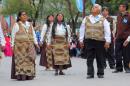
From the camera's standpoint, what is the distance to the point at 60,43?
15938mm

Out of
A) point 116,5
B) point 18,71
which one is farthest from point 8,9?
point 18,71

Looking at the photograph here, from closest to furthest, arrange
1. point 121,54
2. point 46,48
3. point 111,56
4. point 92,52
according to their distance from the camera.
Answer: point 92,52 → point 121,54 → point 111,56 → point 46,48

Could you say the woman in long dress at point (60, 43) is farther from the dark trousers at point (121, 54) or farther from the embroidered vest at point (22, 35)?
the embroidered vest at point (22, 35)

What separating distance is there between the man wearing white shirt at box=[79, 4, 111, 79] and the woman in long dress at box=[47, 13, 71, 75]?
6.23ft

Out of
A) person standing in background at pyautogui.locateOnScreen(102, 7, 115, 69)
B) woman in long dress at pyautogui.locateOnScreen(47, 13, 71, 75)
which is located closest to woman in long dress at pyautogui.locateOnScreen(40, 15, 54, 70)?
woman in long dress at pyautogui.locateOnScreen(47, 13, 71, 75)

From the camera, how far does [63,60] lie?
626 inches

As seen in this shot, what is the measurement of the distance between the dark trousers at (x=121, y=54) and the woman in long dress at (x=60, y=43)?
4.54ft

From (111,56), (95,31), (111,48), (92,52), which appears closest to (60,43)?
(92,52)

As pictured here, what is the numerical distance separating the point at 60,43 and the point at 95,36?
229 centimetres

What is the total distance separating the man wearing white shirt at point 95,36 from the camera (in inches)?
546

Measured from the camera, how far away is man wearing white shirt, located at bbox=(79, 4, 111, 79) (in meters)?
13.9

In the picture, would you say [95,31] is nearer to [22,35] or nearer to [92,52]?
[92,52]

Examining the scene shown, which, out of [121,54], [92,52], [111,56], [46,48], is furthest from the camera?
[46,48]

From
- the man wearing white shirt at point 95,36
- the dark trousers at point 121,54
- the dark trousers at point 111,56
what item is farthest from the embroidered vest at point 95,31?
the dark trousers at point 111,56
